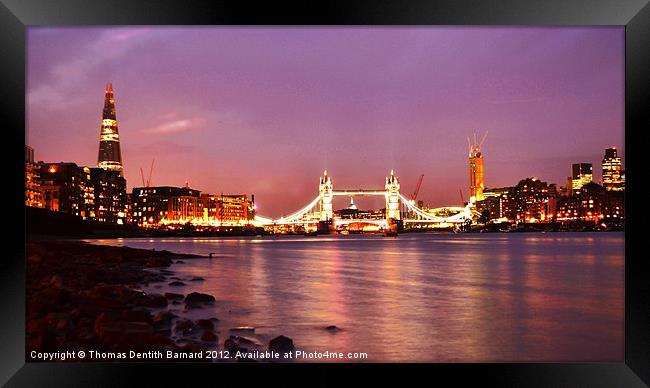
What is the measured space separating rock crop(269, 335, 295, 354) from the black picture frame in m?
0.89

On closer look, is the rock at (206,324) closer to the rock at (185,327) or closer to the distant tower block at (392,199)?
the rock at (185,327)

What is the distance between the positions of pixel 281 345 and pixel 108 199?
36.7 metres

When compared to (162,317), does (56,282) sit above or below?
above

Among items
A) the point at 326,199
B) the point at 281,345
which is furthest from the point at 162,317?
the point at 326,199

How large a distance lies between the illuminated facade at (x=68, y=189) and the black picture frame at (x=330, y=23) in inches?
1101

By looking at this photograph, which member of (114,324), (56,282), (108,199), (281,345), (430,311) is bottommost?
(430,311)

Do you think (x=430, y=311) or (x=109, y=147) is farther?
(x=109, y=147)

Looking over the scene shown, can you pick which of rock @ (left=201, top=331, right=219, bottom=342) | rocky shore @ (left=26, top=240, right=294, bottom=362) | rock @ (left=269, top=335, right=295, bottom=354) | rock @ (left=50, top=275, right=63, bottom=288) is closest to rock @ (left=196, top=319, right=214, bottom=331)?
rocky shore @ (left=26, top=240, right=294, bottom=362)

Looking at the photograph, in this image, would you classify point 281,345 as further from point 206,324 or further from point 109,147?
point 109,147

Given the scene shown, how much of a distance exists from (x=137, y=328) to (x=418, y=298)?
214 inches

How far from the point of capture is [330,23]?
174 inches

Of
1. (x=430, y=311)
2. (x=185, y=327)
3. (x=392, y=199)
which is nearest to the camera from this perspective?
(x=185, y=327)

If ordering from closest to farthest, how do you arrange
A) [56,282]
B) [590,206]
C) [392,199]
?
1. [56,282]
2. [590,206]
3. [392,199]
